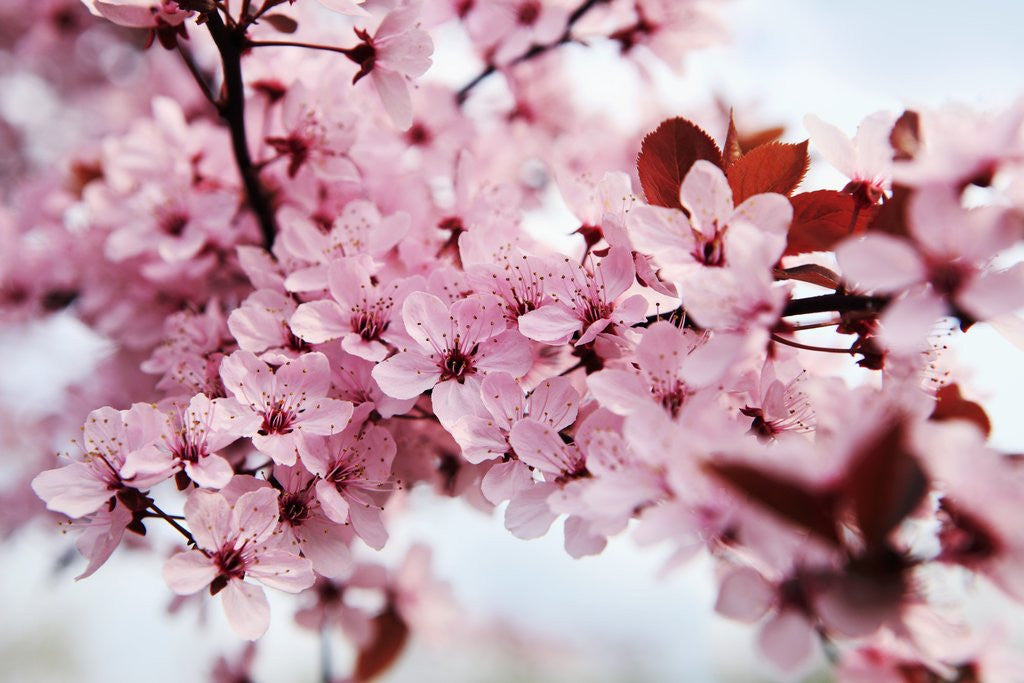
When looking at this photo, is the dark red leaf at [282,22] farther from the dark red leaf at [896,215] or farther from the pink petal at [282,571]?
the dark red leaf at [896,215]

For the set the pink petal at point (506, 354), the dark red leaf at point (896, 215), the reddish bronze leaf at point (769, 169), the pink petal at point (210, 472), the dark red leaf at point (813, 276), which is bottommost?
the pink petal at point (210, 472)

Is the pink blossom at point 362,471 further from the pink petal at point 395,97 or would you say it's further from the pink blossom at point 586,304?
the pink petal at point 395,97

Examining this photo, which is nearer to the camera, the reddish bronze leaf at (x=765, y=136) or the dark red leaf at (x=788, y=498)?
the dark red leaf at (x=788, y=498)

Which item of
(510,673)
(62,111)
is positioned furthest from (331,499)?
(510,673)

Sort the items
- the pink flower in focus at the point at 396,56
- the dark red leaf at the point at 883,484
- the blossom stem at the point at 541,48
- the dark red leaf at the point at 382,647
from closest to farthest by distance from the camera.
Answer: the dark red leaf at the point at 883,484 < the pink flower in focus at the point at 396,56 < the blossom stem at the point at 541,48 < the dark red leaf at the point at 382,647

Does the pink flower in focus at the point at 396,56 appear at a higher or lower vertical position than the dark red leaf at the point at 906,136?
lower

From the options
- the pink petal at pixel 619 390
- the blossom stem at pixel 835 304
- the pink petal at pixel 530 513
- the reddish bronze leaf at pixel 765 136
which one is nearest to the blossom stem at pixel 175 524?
the pink petal at pixel 530 513

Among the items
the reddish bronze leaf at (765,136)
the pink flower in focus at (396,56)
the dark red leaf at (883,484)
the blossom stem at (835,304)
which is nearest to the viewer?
the dark red leaf at (883,484)
